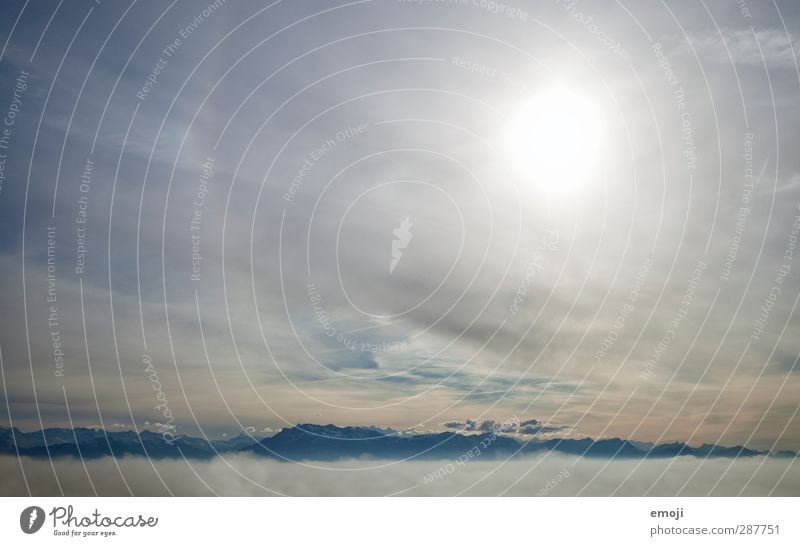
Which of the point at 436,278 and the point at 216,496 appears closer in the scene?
the point at 216,496

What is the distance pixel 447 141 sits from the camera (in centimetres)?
1549

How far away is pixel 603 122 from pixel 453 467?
7384mm

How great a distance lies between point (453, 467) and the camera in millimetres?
14867

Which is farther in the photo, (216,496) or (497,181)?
(497,181)

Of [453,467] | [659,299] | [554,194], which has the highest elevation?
[554,194]
